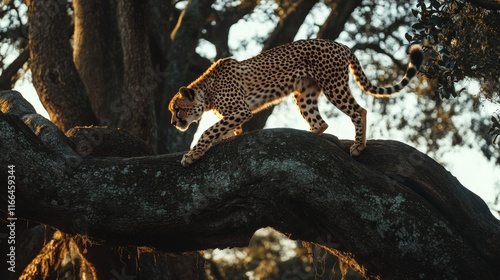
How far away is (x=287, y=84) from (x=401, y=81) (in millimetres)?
1165

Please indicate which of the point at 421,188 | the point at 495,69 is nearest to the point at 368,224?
the point at 421,188

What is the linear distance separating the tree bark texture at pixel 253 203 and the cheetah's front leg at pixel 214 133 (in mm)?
79

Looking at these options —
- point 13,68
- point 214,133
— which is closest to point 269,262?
point 13,68

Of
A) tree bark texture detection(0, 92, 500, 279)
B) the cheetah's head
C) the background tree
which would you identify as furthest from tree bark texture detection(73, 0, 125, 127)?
tree bark texture detection(0, 92, 500, 279)

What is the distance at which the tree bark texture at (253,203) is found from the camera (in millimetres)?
7285

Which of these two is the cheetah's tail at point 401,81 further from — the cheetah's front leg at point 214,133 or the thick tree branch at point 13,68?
the thick tree branch at point 13,68

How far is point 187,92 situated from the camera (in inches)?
351

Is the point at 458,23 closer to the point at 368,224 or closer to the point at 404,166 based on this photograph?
the point at 404,166

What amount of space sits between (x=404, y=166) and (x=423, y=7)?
1.85m

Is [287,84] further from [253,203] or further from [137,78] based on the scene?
[137,78]

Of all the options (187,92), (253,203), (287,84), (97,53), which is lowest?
(253,203)

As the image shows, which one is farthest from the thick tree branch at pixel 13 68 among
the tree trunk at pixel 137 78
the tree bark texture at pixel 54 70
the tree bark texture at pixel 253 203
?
the tree bark texture at pixel 253 203

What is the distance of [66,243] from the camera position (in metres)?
10.6

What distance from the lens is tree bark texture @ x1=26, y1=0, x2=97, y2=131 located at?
36.2ft
